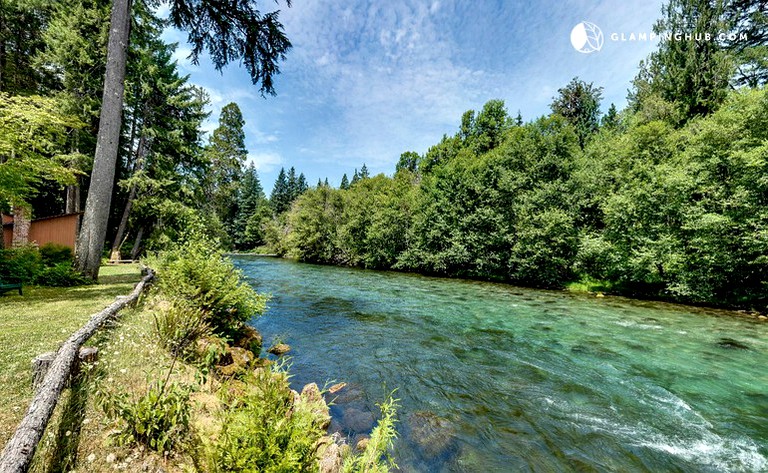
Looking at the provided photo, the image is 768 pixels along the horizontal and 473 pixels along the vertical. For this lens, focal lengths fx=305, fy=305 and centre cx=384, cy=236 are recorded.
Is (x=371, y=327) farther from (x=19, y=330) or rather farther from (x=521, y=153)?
(x=521, y=153)

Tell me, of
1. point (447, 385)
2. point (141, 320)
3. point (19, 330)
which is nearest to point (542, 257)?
point (447, 385)

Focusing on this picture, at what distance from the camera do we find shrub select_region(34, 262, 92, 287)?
371 inches

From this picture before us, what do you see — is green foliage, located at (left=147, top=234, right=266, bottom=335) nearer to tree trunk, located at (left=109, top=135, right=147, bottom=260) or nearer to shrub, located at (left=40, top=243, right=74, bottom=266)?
shrub, located at (left=40, top=243, right=74, bottom=266)

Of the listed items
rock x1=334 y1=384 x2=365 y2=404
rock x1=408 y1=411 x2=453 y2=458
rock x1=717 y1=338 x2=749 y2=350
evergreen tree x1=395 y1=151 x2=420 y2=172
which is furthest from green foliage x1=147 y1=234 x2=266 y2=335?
evergreen tree x1=395 y1=151 x2=420 y2=172

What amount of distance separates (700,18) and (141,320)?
36.3 meters

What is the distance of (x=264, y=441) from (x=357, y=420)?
2.99 meters

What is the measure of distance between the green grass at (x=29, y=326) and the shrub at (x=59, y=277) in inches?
15.7

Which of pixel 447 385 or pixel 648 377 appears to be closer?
pixel 447 385

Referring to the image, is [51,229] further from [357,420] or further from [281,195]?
[281,195]

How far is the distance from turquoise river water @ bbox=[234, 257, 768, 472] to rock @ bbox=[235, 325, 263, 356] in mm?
916

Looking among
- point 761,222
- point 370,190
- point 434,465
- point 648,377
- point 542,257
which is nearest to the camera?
point 434,465

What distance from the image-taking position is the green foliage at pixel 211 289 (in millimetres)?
6550

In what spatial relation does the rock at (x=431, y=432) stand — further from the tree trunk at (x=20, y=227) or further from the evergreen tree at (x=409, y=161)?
the evergreen tree at (x=409, y=161)

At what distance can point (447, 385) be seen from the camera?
6273 millimetres
